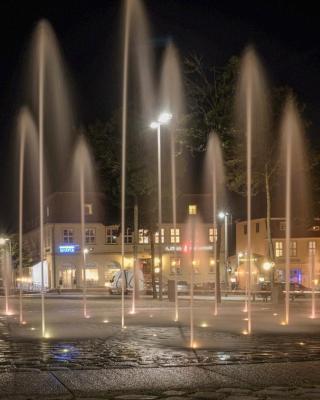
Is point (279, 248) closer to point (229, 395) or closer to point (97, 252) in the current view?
point (97, 252)

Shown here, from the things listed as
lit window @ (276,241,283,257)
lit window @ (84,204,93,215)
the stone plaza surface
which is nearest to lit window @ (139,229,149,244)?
lit window @ (84,204,93,215)

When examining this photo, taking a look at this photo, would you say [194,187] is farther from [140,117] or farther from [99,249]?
[140,117]

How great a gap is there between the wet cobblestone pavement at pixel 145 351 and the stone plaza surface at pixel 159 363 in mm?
20

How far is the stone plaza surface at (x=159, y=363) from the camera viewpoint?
38.2 feet

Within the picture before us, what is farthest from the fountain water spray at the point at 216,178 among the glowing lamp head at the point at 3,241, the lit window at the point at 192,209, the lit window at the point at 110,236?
the glowing lamp head at the point at 3,241

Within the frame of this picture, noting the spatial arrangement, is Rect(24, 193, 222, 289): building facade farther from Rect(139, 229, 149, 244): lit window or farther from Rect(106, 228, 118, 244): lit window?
Rect(139, 229, 149, 244): lit window

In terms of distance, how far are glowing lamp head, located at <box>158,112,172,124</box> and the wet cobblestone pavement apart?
929 inches

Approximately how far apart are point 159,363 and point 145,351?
214cm

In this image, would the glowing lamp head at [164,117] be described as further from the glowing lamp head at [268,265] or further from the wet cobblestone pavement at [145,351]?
the wet cobblestone pavement at [145,351]

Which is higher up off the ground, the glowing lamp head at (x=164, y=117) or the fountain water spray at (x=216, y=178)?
the glowing lamp head at (x=164, y=117)

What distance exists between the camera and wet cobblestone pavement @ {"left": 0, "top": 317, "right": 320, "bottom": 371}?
14.8 metres

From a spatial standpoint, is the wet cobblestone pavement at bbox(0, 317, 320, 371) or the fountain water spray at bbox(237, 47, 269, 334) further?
the fountain water spray at bbox(237, 47, 269, 334)

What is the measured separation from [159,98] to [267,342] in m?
29.4

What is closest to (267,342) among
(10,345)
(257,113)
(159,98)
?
(10,345)
